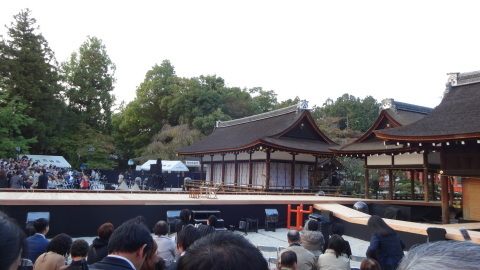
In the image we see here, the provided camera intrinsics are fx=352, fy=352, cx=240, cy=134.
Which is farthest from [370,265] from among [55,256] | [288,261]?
[55,256]

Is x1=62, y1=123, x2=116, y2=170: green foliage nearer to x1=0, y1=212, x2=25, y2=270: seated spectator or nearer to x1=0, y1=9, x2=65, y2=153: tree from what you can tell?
x1=0, y1=9, x2=65, y2=153: tree

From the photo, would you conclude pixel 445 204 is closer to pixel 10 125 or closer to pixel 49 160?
pixel 10 125

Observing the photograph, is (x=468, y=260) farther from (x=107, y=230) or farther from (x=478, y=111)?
(x=478, y=111)

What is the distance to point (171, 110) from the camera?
153 feet

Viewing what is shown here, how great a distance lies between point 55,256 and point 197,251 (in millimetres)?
3384

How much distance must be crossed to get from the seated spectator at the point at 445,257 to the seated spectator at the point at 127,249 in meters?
2.35

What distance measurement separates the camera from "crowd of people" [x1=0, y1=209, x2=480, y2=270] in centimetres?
133

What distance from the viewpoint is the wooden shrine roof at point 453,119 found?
1356cm

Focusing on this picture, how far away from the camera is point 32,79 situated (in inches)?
1284

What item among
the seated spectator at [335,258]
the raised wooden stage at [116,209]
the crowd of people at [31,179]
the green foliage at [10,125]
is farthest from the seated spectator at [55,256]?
the green foliage at [10,125]

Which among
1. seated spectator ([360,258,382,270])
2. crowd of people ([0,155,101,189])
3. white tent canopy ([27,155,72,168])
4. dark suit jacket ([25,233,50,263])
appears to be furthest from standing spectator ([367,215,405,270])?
white tent canopy ([27,155,72,168])

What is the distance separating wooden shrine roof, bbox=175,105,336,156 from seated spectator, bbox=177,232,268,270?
21.6 m

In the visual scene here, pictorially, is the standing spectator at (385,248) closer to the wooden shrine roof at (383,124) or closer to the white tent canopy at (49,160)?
the wooden shrine roof at (383,124)

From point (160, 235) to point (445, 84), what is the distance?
731 inches
